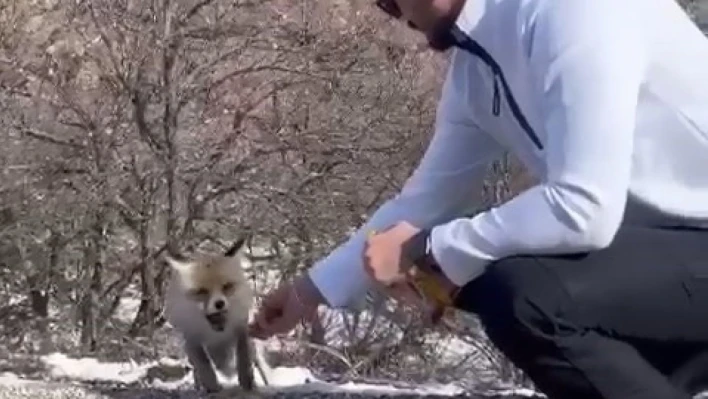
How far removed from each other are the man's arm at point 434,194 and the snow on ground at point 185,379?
1.50 meters

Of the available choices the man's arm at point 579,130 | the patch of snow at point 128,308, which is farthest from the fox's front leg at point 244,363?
the patch of snow at point 128,308

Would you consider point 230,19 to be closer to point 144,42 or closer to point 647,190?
point 144,42

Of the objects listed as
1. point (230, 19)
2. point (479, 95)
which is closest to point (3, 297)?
point (230, 19)

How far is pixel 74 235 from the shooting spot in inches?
437

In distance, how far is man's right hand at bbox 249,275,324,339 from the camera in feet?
12.0

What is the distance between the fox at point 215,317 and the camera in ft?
19.6

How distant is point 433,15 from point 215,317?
3.46m

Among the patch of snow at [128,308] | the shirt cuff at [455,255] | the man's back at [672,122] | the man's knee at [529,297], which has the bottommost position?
the patch of snow at [128,308]

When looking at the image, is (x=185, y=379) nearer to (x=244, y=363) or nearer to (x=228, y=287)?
(x=244, y=363)

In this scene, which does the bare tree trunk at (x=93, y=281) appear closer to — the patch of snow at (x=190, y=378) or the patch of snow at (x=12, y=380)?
the patch of snow at (x=190, y=378)

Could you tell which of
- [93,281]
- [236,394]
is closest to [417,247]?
[236,394]

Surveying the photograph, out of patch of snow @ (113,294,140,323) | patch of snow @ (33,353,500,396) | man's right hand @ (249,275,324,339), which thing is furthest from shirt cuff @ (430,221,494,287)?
patch of snow @ (113,294,140,323)

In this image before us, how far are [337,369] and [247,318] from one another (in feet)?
7.58

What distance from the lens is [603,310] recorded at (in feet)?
9.88
